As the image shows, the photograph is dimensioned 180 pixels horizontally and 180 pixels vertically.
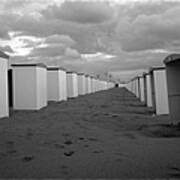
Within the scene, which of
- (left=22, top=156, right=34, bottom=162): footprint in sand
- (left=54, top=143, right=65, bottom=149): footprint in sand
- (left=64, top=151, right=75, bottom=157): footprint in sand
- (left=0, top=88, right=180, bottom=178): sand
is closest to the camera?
(left=0, top=88, right=180, bottom=178): sand

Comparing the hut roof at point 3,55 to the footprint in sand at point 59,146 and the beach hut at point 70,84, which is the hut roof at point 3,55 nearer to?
the footprint in sand at point 59,146

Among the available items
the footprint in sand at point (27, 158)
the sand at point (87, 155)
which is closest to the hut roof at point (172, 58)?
the sand at point (87, 155)

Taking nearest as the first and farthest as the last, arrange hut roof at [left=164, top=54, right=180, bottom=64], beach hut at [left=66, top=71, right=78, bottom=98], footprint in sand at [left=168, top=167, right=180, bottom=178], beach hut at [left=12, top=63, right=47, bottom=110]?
1. footprint in sand at [left=168, top=167, right=180, bottom=178]
2. hut roof at [left=164, top=54, right=180, bottom=64]
3. beach hut at [left=12, top=63, right=47, bottom=110]
4. beach hut at [left=66, top=71, right=78, bottom=98]

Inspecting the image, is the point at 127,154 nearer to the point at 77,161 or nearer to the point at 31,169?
the point at 77,161

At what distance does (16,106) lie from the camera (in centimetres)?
1562

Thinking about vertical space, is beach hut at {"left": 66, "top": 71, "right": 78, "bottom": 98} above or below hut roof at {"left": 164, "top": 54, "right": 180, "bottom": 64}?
above

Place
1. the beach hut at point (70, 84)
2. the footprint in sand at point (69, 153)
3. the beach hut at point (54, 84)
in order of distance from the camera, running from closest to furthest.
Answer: the footprint in sand at point (69, 153), the beach hut at point (54, 84), the beach hut at point (70, 84)

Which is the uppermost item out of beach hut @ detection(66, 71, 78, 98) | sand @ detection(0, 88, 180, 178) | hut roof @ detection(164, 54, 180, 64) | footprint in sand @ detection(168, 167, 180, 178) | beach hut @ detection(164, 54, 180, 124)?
beach hut @ detection(66, 71, 78, 98)

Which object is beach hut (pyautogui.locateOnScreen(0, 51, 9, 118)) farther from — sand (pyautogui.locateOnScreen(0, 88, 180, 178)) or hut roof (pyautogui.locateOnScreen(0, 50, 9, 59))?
sand (pyautogui.locateOnScreen(0, 88, 180, 178))

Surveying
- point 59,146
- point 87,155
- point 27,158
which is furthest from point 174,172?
point 59,146

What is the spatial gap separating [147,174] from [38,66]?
1307cm

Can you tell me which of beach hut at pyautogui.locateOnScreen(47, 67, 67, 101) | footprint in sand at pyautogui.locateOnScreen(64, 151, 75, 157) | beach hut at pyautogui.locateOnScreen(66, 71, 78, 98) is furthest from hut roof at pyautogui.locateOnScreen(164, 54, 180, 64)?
beach hut at pyautogui.locateOnScreen(66, 71, 78, 98)

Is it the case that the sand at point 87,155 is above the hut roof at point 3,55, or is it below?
below

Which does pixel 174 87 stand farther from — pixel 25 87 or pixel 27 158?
pixel 25 87
